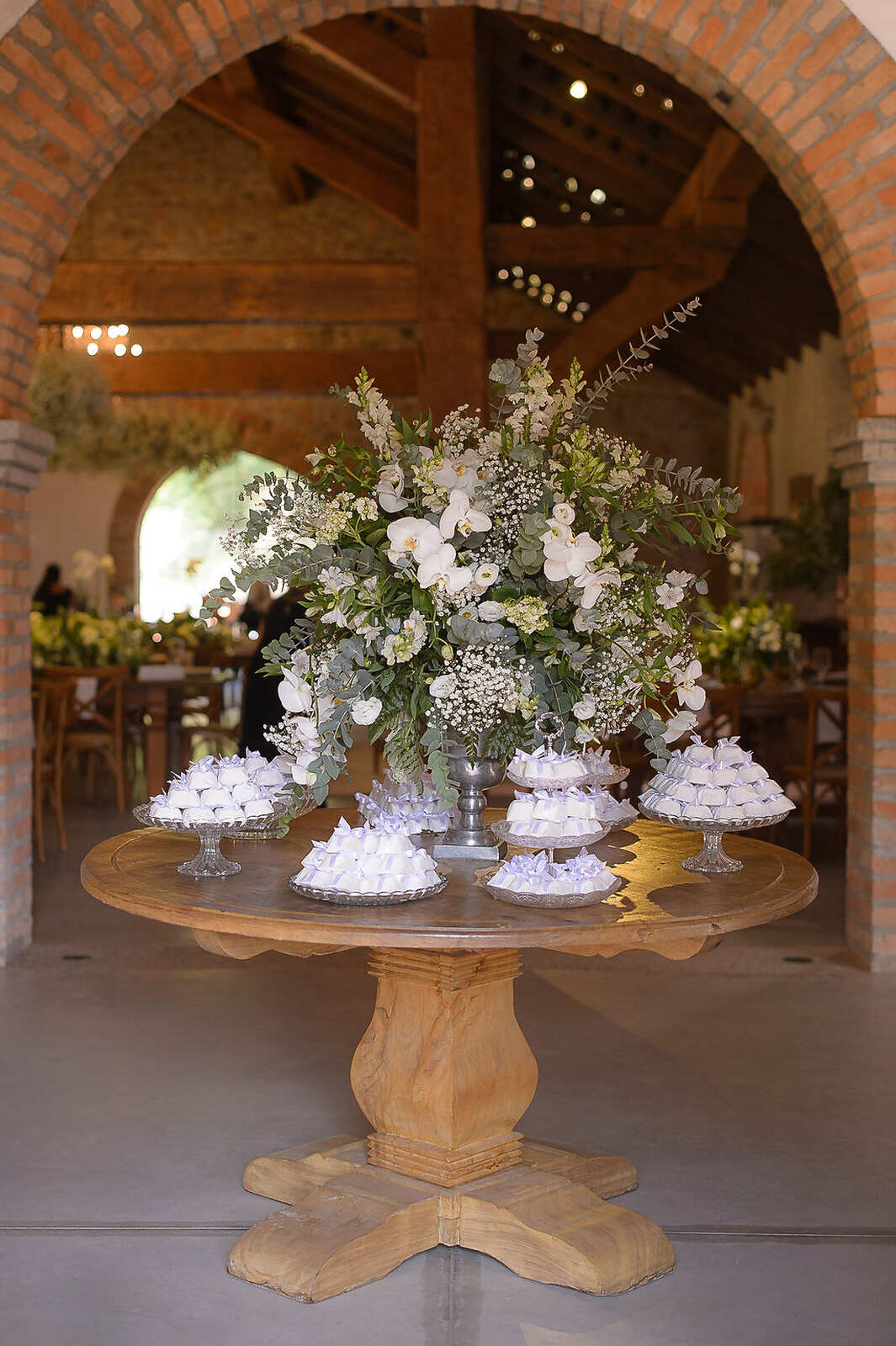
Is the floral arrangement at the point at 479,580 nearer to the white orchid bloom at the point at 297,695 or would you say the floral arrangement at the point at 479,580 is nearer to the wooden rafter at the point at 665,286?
the white orchid bloom at the point at 297,695

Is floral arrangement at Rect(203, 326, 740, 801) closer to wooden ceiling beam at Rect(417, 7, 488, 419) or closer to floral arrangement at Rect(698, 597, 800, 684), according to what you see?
floral arrangement at Rect(698, 597, 800, 684)

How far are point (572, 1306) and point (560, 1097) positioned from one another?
1.06 meters

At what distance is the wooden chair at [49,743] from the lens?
7.00 m

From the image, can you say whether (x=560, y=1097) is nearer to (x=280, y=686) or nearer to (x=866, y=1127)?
(x=866, y=1127)

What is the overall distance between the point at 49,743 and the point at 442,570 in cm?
513

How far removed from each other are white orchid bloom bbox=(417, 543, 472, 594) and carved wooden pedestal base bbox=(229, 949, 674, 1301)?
0.71 metres

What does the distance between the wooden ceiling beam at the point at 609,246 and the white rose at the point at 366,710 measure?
7026mm

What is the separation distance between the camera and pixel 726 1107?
3736 mm

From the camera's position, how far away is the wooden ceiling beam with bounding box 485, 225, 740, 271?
9484mm

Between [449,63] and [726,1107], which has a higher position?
[449,63]

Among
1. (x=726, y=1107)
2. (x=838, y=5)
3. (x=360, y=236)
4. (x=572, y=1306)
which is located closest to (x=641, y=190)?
(x=360, y=236)

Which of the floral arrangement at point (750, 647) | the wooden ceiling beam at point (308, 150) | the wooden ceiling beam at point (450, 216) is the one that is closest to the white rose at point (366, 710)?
the floral arrangement at point (750, 647)

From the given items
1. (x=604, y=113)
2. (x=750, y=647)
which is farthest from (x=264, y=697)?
(x=604, y=113)

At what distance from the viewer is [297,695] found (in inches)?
116
